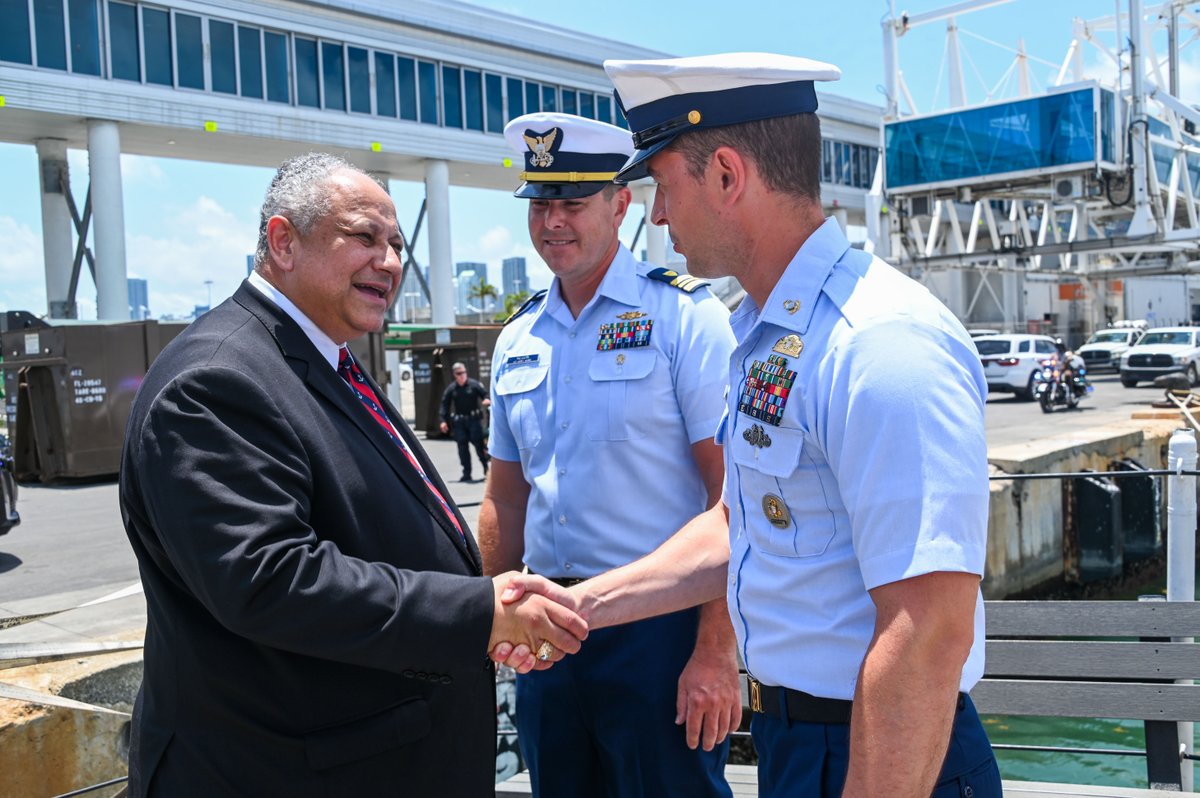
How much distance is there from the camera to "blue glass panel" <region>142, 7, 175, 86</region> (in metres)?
25.1

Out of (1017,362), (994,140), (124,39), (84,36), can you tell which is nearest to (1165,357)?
(1017,362)

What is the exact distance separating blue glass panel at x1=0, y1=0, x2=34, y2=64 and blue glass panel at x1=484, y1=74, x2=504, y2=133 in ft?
43.8

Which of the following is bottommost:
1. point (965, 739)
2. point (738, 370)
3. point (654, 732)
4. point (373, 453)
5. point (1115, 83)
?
point (654, 732)

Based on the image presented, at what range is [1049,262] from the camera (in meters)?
43.2

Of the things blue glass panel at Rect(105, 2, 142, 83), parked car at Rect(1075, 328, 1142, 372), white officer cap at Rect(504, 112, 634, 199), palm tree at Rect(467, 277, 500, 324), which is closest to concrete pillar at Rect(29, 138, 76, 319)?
blue glass panel at Rect(105, 2, 142, 83)

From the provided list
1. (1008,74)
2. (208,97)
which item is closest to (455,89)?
(208,97)

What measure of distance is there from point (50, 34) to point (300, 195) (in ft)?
85.4

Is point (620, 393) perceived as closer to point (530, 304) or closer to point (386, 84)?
point (530, 304)

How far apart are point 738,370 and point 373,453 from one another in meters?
0.77

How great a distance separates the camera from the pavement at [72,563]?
17.7 ft

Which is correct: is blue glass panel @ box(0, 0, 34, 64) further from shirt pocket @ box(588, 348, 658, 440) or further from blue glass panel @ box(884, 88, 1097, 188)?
shirt pocket @ box(588, 348, 658, 440)

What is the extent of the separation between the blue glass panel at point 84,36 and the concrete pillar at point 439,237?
9.80 m

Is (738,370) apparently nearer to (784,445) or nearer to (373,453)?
(784,445)

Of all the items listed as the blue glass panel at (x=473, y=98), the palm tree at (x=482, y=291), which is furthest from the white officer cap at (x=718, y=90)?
the palm tree at (x=482, y=291)
